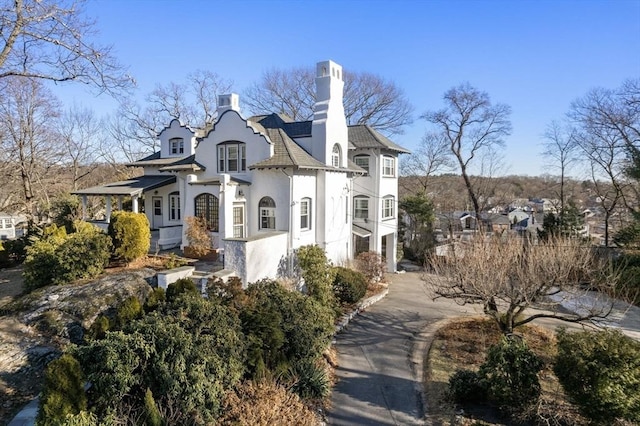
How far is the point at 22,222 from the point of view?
3338 centimetres

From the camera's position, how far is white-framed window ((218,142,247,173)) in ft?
61.0

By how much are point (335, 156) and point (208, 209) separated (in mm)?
7343

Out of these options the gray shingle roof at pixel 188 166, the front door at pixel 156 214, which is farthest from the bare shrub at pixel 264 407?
the front door at pixel 156 214

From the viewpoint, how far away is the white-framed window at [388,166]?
24734 mm

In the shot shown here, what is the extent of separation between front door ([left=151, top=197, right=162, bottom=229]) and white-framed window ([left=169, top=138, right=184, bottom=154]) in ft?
11.9

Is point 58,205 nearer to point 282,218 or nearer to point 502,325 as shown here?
point 282,218

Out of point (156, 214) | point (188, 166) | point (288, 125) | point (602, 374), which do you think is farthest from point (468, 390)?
point (156, 214)

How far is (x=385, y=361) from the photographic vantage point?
38.9 feet

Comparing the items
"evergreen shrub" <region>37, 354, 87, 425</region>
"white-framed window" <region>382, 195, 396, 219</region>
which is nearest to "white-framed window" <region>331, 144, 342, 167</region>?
"white-framed window" <region>382, 195, 396, 219</region>

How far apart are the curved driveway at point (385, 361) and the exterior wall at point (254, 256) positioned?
13.2 ft

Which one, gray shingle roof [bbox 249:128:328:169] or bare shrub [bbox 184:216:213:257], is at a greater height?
gray shingle roof [bbox 249:128:328:169]

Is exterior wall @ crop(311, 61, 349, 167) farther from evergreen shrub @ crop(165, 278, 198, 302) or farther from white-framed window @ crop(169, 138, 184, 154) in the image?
evergreen shrub @ crop(165, 278, 198, 302)

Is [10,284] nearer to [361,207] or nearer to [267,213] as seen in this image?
[267,213]

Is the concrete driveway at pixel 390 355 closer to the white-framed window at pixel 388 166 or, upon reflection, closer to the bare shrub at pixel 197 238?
the bare shrub at pixel 197 238
